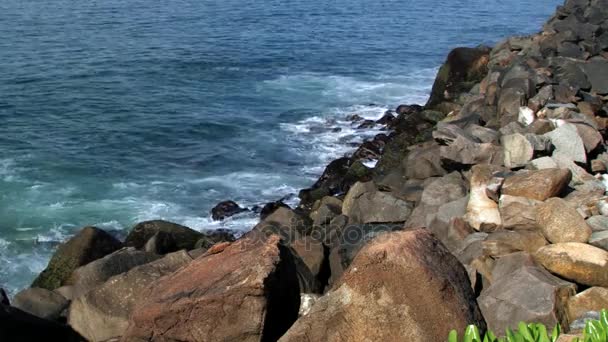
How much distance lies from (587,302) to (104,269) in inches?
311

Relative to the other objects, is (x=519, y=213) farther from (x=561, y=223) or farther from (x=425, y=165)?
(x=425, y=165)

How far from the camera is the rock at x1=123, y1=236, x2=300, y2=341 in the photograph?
8336mm

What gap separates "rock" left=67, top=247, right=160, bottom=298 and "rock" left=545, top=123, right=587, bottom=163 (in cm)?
750

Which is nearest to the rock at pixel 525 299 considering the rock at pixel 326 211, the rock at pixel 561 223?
the rock at pixel 561 223

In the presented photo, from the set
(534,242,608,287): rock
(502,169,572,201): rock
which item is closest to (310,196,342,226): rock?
(502,169,572,201): rock

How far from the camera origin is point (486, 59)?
96.2 ft

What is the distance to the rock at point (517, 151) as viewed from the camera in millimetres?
13086

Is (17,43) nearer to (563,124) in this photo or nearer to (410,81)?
(410,81)

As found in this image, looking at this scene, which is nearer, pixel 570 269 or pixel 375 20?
pixel 570 269

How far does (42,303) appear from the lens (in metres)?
12.4

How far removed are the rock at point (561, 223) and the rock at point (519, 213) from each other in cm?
31

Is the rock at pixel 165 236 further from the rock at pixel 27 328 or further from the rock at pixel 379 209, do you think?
the rock at pixel 27 328

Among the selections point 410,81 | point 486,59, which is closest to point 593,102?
point 486,59

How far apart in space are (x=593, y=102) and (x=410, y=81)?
1850cm
